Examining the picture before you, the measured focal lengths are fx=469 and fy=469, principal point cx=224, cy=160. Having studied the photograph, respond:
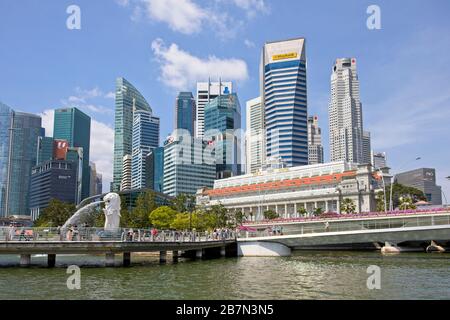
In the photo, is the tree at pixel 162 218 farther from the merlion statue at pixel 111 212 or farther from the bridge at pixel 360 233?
the merlion statue at pixel 111 212

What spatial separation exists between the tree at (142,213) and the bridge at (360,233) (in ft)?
121

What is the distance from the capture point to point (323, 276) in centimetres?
3981

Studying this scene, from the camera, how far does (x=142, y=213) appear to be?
4291 inches

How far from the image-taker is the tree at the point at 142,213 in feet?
351

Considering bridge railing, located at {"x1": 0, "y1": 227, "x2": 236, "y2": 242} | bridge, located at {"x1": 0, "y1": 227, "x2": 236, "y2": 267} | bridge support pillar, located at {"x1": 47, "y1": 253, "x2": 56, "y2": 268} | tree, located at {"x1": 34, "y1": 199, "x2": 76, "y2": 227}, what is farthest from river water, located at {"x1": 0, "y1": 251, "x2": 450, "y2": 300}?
tree, located at {"x1": 34, "y1": 199, "x2": 76, "y2": 227}

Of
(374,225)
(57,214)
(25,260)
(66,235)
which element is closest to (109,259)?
(66,235)

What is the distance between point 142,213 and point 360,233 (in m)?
56.3

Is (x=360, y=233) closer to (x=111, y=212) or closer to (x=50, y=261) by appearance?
(x=111, y=212)

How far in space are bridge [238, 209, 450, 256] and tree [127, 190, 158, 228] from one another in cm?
3677

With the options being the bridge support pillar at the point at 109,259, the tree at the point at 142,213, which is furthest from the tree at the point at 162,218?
the bridge support pillar at the point at 109,259
